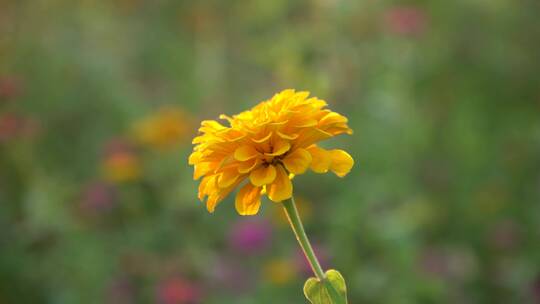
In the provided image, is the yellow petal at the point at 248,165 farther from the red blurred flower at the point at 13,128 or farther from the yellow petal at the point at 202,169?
the red blurred flower at the point at 13,128

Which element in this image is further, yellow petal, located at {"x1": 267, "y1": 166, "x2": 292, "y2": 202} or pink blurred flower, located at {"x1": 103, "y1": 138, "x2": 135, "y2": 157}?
pink blurred flower, located at {"x1": 103, "y1": 138, "x2": 135, "y2": 157}

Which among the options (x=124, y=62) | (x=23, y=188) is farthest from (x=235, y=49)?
(x=23, y=188)

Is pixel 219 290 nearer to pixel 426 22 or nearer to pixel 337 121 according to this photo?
pixel 337 121

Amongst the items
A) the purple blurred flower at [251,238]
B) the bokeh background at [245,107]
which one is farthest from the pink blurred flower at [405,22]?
the purple blurred flower at [251,238]

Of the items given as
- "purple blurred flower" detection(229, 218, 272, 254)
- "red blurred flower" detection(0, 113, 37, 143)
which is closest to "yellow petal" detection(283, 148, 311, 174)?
"purple blurred flower" detection(229, 218, 272, 254)

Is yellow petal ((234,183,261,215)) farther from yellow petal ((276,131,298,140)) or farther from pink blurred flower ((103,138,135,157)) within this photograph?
pink blurred flower ((103,138,135,157))

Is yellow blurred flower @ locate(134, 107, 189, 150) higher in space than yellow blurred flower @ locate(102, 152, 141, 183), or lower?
higher
